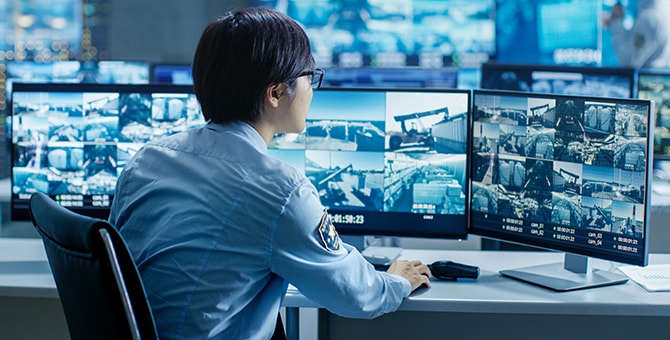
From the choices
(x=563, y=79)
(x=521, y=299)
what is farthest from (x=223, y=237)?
(x=563, y=79)

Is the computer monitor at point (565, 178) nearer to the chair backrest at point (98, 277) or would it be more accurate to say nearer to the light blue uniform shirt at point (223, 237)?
the light blue uniform shirt at point (223, 237)

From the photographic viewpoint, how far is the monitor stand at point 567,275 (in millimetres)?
1895

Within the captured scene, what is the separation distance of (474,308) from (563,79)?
1.46 meters

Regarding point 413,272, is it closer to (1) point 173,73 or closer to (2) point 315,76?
(2) point 315,76

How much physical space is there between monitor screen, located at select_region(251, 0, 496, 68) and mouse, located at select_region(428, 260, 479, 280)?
Result: 439 cm

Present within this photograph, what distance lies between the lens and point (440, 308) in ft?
5.86

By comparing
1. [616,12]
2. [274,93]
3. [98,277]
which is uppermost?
[616,12]

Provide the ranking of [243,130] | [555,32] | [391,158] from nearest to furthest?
[243,130], [391,158], [555,32]

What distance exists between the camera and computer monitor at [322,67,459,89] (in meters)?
3.90

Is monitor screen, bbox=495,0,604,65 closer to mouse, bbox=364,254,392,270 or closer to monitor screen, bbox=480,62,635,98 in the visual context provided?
monitor screen, bbox=480,62,635,98

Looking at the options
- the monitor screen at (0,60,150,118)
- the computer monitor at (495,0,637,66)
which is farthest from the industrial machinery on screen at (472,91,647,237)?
the computer monitor at (495,0,637,66)

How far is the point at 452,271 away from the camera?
6.42ft

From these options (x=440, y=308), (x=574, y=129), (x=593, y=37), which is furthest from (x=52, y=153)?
(x=593, y=37)

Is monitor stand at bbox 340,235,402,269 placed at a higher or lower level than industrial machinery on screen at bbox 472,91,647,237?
lower
